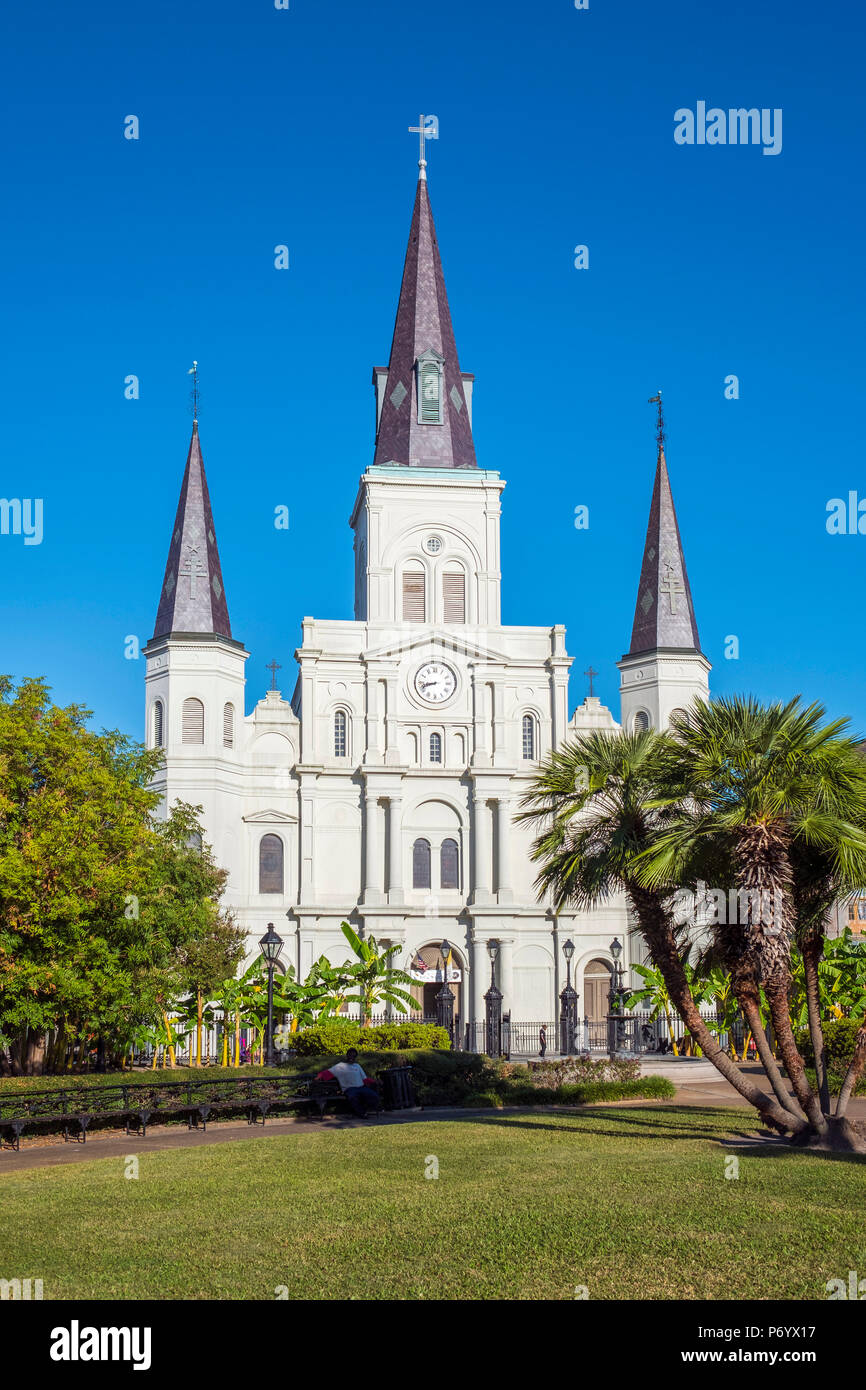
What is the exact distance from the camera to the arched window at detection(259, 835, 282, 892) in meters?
54.7

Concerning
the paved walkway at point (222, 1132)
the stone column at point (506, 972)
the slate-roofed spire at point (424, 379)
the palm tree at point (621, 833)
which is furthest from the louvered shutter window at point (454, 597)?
the palm tree at point (621, 833)

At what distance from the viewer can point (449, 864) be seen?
184ft

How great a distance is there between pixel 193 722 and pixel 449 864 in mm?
12102

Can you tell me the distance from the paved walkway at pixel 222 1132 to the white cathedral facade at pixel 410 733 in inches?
1142

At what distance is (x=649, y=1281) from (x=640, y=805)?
904cm

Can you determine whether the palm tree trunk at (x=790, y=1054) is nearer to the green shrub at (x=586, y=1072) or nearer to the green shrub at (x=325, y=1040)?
the green shrub at (x=586, y=1072)

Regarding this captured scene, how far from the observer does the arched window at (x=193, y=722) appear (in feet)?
176

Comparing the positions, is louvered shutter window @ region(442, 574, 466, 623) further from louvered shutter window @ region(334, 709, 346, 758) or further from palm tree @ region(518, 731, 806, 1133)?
palm tree @ region(518, 731, 806, 1133)

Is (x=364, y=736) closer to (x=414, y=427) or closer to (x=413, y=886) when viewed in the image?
A: (x=413, y=886)

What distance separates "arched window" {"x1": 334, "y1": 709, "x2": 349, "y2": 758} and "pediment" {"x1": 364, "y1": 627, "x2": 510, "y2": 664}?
2941 mm

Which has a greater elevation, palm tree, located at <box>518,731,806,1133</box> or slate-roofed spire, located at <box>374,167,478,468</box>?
slate-roofed spire, located at <box>374,167,478,468</box>

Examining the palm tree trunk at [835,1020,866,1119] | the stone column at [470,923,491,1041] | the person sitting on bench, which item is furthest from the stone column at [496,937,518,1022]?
the palm tree trunk at [835,1020,866,1119]

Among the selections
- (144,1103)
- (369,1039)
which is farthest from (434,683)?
(144,1103)
